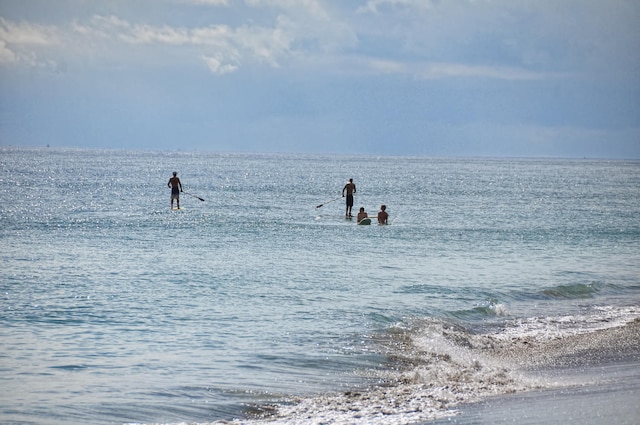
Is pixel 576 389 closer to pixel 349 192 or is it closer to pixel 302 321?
pixel 302 321

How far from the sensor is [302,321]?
17547mm

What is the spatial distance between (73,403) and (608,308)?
1424 cm

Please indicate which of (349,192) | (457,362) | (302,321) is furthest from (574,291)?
(349,192)

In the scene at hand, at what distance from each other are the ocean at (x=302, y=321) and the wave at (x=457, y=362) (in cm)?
5

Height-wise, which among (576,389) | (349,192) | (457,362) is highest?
(349,192)

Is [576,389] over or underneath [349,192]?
underneath

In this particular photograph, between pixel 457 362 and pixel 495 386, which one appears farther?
pixel 457 362

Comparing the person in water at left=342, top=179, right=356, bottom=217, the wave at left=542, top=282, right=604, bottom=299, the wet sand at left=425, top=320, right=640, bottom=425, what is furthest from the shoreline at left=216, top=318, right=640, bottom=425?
the person in water at left=342, top=179, right=356, bottom=217

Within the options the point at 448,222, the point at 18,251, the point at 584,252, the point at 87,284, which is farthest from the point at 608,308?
the point at 448,222

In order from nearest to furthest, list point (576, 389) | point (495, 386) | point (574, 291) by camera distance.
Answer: point (576, 389), point (495, 386), point (574, 291)

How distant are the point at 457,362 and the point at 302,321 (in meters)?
4.44

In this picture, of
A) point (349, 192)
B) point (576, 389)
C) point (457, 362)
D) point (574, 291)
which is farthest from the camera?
point (349, 192)

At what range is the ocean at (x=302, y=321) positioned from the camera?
11.7 metres

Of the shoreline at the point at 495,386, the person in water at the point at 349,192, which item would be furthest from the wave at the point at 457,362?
the person in water at the point at 349,192
